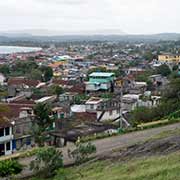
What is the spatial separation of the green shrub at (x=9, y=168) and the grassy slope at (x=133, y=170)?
122cm

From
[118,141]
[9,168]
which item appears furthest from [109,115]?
[9,168]

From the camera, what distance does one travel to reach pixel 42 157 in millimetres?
11258

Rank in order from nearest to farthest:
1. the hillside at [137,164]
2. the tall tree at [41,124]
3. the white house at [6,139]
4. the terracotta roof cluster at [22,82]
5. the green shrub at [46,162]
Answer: the hillside at [137,164] → the green shrub at [46,162] → the tall tree at [41,124] → the white house at [6,139] → the terracotta roof cluster at [22,82]

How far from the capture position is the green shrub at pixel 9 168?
11.7 m

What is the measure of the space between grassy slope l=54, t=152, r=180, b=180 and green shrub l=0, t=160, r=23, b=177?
1215 millimetres

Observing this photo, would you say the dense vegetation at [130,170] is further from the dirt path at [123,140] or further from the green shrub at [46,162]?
the dirt path at [123,140]

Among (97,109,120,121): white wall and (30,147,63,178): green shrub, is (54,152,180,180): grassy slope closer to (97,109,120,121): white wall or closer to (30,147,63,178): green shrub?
(30,147,63,178): green shrub

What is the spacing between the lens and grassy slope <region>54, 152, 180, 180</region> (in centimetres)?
878

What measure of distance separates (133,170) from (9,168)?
135 inches

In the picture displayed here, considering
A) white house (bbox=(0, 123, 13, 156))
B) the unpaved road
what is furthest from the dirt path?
white house (bbox=(0, 123, 13, 156))

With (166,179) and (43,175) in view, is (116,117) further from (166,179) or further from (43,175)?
(166,179)

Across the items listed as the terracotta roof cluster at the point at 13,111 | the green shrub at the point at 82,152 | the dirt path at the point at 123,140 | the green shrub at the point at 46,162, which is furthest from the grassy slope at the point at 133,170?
the terracotta roof cluster at the point at 13,111

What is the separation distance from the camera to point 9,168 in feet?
38.8

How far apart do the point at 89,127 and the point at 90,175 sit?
37.2 ft
